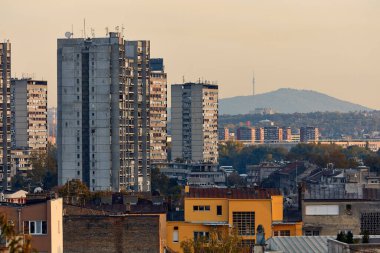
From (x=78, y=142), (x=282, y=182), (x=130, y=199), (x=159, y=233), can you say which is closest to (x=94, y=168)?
(x=78, y=142)

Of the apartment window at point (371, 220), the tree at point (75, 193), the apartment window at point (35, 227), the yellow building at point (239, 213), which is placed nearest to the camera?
the apartment window at point (35, 227)

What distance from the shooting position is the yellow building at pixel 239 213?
7512 centimetres

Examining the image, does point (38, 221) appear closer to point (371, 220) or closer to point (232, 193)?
point (232, 193)

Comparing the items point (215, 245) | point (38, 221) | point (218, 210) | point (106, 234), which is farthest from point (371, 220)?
point (38, 221)

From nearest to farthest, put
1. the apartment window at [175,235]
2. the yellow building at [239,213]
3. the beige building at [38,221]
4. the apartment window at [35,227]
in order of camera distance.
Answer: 1. the beige building at [38,221]
2. the apartment window at [35,227]
3. the apartment window at [175,235]
4. the yellow building at [239,213]

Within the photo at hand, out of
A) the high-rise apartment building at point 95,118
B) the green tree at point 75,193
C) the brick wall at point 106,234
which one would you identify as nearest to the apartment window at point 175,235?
the brick wall at point 106,234

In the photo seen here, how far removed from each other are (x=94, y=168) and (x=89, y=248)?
12437cm

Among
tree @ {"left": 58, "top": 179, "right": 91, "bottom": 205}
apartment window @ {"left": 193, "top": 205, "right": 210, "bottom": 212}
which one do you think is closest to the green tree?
tree @ {"left": 58, "top": 179, "right": 91, "bottom": 205}

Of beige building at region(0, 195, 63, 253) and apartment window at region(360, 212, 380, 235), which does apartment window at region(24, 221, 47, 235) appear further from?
apartment window at region(360, 212, 380, 235)

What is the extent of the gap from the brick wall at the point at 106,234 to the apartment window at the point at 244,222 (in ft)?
49.6

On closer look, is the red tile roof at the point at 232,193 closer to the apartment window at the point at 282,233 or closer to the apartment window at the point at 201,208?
the apartment window at the point at 201,208

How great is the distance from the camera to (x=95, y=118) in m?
187

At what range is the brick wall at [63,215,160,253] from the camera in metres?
60.2

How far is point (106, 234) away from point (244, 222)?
56.0 ft
